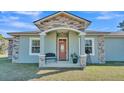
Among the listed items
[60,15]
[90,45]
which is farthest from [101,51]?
[60,15]

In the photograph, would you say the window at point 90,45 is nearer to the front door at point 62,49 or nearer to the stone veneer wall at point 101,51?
the stone veneer wall at point 101,51

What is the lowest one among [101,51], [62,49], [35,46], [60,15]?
[101,51]

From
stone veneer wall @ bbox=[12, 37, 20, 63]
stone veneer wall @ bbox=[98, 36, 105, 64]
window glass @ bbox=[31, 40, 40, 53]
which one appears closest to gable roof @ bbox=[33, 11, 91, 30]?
window glass @ bbox=[31, 40, 40, 53]

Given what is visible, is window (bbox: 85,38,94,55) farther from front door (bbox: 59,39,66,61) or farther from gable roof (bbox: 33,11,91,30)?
gable roof (bbox: 33,11,91,30)

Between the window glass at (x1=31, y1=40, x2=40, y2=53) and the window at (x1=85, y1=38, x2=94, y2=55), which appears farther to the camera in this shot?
the window glass at (x1=31, y1=40, x2=40, y2=53)

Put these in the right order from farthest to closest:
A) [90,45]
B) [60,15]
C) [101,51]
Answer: [90,45], [101,51], [60,15]

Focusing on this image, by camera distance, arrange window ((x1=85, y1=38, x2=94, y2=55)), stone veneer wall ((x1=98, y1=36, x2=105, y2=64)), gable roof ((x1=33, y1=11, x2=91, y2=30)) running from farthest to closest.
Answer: window ((x1=85, y1=38, x2=94, y2=55))
stone veneer wall ((x1=98, y1=36, x2=105, y2=64))
gable roof ((x1=33, y1=11, x2=91, y2=30))

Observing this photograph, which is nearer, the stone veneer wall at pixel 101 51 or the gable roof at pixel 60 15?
the gable roof at pixel 60 15

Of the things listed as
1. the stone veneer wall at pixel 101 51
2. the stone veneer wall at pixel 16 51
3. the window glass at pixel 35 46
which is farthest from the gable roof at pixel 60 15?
the stone veneer wall at pixel 16 51

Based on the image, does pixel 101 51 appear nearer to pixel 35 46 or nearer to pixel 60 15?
pixel 60 15

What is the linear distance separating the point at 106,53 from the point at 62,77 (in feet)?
33.1

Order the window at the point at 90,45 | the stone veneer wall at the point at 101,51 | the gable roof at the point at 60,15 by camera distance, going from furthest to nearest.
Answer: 1. the window at the point at 90,45
2. the stone veneer wall at the point at 101,51
3. the gable roof at the point at 60,15

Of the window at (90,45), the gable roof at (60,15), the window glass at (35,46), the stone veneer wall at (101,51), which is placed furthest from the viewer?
the window glass at (35,46)
